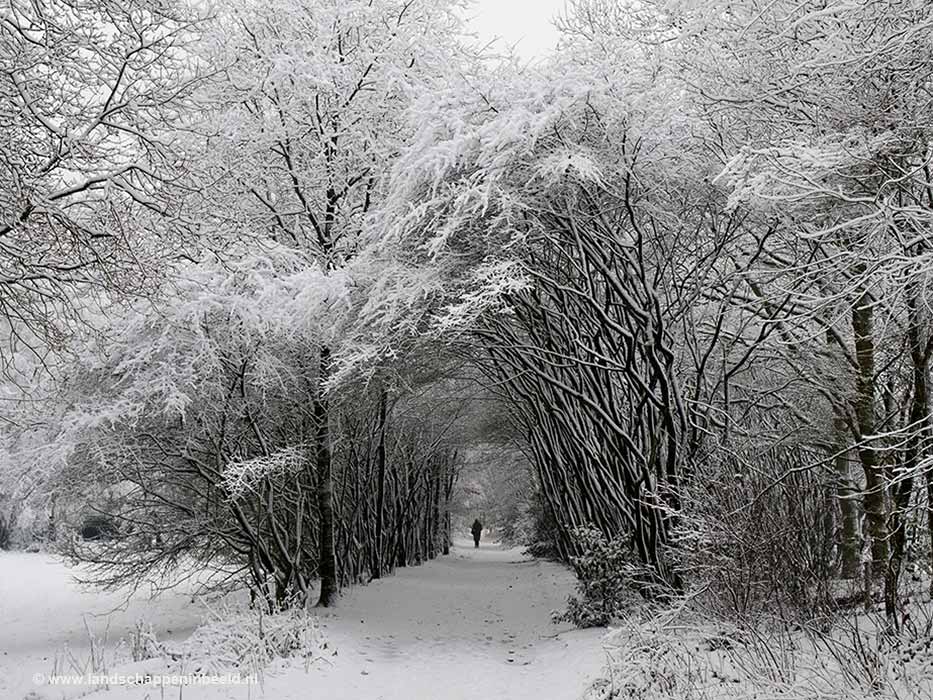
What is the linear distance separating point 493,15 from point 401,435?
9294 millimetres

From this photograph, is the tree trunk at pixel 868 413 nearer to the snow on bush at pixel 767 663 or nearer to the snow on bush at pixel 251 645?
the snow on bush at pixel 767 663

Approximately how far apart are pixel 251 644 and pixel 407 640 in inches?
96.8

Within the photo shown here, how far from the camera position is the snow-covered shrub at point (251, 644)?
769 centimetres

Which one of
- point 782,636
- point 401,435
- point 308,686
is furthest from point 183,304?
point 401,435

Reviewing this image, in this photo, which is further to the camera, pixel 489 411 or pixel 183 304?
pixel 489 411

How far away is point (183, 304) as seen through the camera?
32.9 ft

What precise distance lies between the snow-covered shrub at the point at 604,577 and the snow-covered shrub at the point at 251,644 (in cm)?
316

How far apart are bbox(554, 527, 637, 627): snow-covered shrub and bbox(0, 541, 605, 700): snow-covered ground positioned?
27 cm

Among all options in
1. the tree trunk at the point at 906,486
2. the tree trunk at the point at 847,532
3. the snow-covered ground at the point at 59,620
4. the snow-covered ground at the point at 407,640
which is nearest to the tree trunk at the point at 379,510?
the snow-covered ground at the point at 407,640

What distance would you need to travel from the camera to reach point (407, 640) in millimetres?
10086

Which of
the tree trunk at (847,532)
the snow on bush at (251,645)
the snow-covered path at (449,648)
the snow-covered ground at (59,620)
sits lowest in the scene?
the snow-covered ground at (59,620)

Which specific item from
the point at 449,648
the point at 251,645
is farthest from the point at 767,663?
the point at 251,645

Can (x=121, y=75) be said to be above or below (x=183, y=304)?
above

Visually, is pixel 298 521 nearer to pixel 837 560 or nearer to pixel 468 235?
pixel 468 235
